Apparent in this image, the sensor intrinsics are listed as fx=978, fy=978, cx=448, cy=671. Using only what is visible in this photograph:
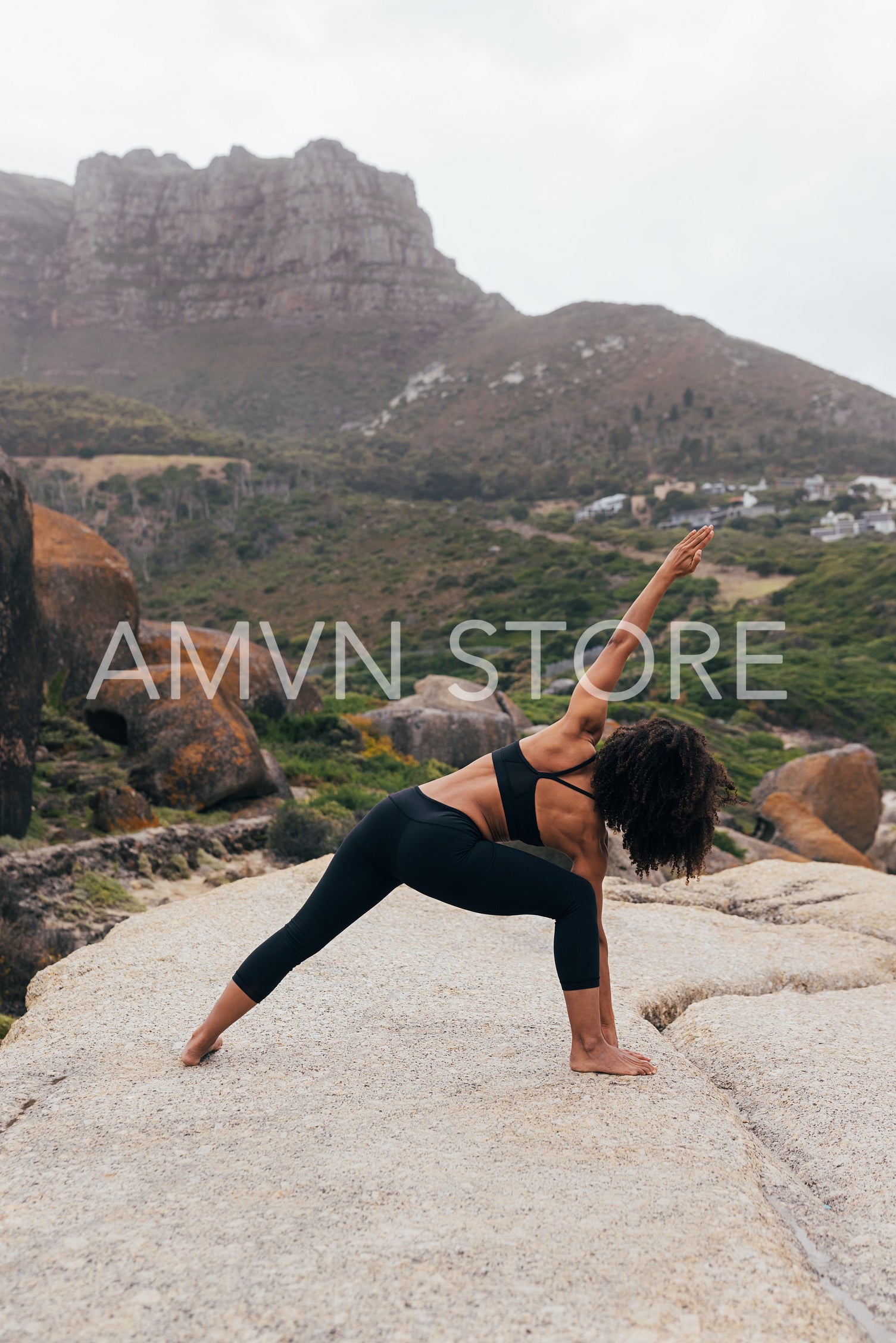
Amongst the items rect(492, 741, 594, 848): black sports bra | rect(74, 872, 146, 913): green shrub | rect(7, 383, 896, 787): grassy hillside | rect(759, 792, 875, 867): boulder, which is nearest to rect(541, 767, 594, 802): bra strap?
rect(492, 741, 594, 848): black sports bra

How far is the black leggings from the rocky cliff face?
420ft

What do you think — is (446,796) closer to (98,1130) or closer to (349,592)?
(98,1130)

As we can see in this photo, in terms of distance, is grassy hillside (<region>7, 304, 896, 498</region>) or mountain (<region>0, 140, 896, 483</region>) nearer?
grassy hillside (<region>7, 304, 896, 498</region>)

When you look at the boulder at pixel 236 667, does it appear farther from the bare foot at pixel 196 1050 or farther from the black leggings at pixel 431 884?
the black leggings at pixel 431 884

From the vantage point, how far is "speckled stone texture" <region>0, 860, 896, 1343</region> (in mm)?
2082

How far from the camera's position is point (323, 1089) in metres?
3.40

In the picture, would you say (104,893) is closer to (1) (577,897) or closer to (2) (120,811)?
(2) (120,811)

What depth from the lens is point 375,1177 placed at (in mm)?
2693

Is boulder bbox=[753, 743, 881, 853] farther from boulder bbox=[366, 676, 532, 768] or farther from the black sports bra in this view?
the black sports bra

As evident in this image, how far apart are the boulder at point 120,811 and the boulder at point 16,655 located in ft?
2.23

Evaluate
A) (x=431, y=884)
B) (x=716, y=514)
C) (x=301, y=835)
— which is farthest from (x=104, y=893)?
(x=716, y=514)

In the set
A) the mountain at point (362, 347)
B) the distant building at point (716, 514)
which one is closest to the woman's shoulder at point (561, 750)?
the distant building at point (716, 514)

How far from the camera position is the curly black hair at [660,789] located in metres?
3.29

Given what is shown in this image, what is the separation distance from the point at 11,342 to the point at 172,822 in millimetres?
139108
